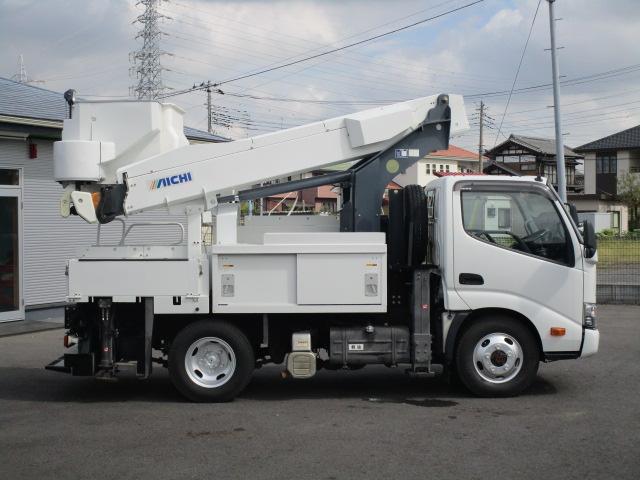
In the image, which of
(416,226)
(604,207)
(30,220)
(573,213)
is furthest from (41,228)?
(604,207)

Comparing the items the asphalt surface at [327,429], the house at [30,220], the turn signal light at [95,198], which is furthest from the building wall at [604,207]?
the turn signal light at [95,198]

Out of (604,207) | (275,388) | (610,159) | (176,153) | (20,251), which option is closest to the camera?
(176,153)

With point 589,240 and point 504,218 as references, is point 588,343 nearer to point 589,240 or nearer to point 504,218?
point 589,240

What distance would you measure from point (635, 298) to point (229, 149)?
42.0 feet

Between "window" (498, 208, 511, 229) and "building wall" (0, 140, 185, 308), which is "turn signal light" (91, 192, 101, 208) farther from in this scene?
"building wall" (0, 140, 185, 308)

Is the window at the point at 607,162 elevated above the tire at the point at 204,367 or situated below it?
above

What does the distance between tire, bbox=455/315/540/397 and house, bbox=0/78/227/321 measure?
7.73 metres

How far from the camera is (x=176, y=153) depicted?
8.64 metres

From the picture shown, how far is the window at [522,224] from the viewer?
337 inches

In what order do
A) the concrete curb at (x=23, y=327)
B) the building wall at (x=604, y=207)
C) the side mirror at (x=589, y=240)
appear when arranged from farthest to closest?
1. the building wall at (x=604, y=207)
2. the concrete curb at (x=23, y=327)
3. the side mirror at (x=589, y=240)

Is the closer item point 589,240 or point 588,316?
point 589,240

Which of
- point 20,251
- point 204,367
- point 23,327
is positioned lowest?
point 23,327

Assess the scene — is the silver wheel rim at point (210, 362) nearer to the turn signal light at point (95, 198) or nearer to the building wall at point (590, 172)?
→ the turn signal light at point (95, 198)

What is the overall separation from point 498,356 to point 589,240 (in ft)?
5.19
